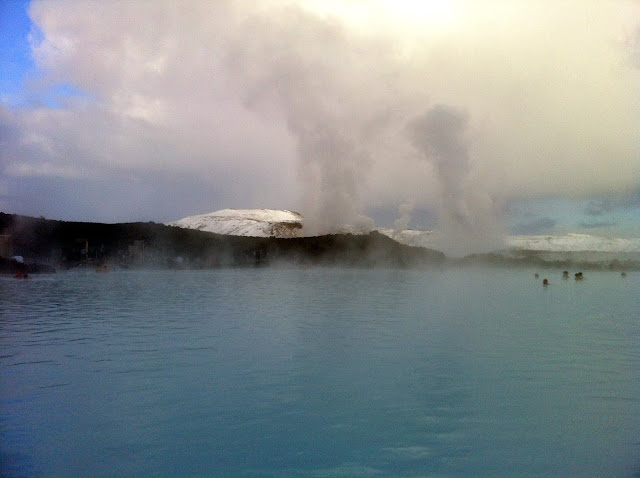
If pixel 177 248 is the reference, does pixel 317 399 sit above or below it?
below

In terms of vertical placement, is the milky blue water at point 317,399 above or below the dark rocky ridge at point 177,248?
below

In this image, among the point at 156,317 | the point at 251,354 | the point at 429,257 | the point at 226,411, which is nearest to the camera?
the point at 226,411

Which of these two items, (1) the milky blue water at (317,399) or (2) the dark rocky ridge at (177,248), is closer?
(1) the milky blue water at (317,399)

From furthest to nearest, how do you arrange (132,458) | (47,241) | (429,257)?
(429,257) < (47,241) < (132,458)

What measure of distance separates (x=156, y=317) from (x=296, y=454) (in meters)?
16.1

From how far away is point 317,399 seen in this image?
33.1ft

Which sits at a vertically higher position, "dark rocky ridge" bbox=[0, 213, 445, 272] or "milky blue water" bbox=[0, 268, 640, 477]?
"dark rocky ridge" bbox=[0, 213, 445, 272]

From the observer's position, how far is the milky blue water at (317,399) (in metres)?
7.36

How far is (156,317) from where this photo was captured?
875 inches

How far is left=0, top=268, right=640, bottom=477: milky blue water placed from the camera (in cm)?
736

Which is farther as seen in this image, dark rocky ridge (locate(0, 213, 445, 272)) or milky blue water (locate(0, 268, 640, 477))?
dark rocky ridge (locate(0, 213, 445, 272))

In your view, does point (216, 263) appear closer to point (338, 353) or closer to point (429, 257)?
point (429, 257)

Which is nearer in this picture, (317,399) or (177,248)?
(317,399)

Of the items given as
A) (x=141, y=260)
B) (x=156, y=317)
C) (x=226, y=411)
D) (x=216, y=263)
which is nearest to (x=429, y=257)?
(x=216, y=263)
